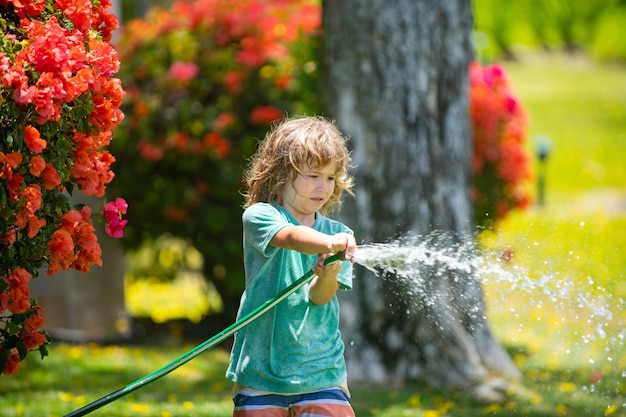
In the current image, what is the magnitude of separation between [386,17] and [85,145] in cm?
259

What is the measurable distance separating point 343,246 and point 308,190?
33 cm

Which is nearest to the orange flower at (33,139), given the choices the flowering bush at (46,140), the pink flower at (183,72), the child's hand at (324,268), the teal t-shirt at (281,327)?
the flowering bush at (46,140)

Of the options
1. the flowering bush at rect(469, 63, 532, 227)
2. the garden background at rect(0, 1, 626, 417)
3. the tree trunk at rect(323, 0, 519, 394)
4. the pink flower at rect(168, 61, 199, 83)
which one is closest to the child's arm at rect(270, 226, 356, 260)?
the garden background at rect(0, 1, 626, 417)

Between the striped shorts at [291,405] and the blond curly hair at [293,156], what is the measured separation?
60 cm

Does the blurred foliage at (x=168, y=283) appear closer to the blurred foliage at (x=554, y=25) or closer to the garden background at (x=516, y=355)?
the garden background at (x=516, y=355)

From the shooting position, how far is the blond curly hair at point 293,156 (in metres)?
3.05

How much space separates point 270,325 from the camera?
3.05 meters

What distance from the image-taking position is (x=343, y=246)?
2781 millimetres

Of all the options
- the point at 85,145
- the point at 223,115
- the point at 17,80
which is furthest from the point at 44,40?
the point at 223,115

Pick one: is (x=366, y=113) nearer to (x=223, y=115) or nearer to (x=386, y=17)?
(x=386, y=17)

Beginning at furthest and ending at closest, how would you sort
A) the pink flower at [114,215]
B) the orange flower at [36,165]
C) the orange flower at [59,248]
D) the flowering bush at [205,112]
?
the flowering bush at [205,112], the pink flower at [114,215], the orange flower at [59,248], the orange flower at [36,165]

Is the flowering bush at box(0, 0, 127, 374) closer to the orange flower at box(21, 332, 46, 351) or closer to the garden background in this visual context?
the orange flower at box(21, 332, 46, 351)

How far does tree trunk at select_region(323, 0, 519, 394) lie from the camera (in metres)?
5.48

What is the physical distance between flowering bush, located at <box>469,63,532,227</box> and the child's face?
361 centimetres
